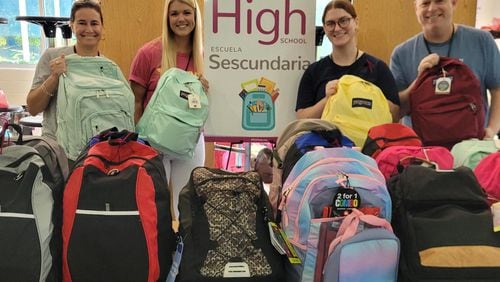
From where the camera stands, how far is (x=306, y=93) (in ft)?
7.96

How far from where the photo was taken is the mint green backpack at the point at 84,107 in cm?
204

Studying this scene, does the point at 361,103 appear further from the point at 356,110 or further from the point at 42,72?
the point at 42,72

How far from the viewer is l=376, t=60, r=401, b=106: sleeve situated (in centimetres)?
227

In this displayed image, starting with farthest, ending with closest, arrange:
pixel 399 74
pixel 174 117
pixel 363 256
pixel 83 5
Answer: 1. pixel 399 74
2. pixel 83 5
3. pixel 174 117
4. pixel 363 256

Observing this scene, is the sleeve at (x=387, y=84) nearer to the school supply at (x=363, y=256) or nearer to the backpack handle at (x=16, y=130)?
the school supply at (x=363, y=256)

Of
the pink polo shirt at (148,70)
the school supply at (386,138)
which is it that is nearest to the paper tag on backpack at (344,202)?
the school supply at (386,138)

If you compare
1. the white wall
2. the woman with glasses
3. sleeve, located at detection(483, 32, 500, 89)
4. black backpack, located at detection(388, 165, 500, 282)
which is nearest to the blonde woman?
the woman with glasses

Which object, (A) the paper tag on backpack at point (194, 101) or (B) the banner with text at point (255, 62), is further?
(B) the banner with text at point (255, 62)

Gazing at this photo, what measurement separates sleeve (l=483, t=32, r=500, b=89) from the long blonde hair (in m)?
1.49

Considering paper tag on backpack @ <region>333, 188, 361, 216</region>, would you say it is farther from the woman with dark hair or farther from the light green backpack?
the woman with dark hair

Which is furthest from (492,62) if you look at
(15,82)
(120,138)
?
(15,82)

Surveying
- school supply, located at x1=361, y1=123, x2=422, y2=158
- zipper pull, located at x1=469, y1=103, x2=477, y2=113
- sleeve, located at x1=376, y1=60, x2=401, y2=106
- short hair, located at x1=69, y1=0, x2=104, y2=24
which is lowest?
school supply, located at x1=361, y1=123, x2=422, y2=158

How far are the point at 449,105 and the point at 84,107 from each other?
5.38 ft

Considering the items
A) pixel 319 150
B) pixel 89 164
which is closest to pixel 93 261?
pixel 89 164
